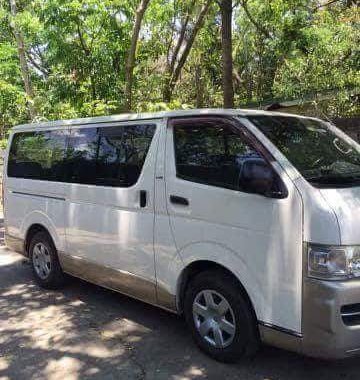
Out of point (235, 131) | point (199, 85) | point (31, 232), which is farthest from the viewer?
point (199, 85)

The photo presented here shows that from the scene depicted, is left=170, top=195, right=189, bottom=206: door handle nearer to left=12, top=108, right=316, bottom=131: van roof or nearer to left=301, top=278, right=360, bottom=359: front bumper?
left=12, top=108, right=316, bottom=131: van roof

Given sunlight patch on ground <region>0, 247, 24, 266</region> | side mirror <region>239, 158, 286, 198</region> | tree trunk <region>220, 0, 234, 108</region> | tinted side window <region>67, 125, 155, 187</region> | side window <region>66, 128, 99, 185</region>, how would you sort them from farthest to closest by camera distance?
1. tree trunk <region>220, 0, 234, 108</region>
2. sunlight patch on ground <region>0, 247, 24, 266</region>
3. side window <region>66, 128, 99, 185</region>
4. tinted side window <region>67, 125, 155, 187</region>
5. side mirror <region>239, 158, 286, 198</region>

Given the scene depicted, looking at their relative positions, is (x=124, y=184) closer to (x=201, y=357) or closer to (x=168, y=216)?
(x=168, y=216)

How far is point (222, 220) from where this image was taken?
4.03 metres

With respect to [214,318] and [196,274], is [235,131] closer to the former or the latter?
[196,274]

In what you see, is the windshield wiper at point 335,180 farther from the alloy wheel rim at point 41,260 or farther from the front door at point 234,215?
the alloy wheel rim at point 41,260

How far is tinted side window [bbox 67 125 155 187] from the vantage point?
4883mm

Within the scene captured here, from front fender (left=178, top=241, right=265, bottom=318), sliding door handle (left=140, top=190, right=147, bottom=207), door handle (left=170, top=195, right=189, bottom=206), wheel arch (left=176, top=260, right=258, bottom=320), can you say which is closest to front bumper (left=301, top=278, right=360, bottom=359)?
front fender (left=178, top=241, right=265, bottom=318)

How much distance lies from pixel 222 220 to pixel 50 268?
9.98 feet

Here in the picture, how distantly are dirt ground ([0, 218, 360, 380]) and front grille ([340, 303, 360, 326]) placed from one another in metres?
0.69

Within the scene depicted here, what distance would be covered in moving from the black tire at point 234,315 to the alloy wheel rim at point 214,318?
18 mm

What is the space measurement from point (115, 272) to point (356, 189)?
2456 millimetres

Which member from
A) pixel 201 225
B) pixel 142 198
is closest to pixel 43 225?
pixel 142 198

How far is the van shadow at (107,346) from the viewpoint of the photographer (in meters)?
4.11
